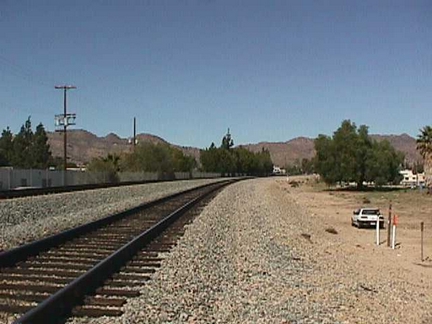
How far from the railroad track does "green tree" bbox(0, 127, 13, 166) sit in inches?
4692

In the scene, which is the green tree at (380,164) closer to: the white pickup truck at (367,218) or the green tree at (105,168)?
the green tree at (105,168)

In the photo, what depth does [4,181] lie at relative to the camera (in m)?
56.7

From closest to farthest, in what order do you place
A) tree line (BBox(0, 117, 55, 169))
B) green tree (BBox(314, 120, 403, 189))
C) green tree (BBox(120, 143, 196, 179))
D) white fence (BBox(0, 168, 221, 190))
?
white fence (BBox(0, 168, 221, 190)) → green tree (BBox(314, 120, 403, 189)) → green tree (BBox(120, 143, 196, 179)) → tree line (BBox(0, 117, 55, 169))

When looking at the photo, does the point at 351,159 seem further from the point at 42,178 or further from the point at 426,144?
the point at 42,178

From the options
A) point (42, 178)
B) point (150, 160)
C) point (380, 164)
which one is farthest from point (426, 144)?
point (42, 178)

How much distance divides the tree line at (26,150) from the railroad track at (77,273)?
380 feet

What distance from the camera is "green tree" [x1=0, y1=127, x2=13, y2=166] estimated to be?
135250 millimetres

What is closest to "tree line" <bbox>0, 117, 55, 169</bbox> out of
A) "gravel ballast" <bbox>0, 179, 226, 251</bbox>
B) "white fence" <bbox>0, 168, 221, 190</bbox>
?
"white fence" <bbox>0, 168, 221, 190</bbox>

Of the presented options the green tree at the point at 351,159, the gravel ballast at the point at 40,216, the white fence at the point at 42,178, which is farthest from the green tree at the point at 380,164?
the gravel ballast at the point at 40,216

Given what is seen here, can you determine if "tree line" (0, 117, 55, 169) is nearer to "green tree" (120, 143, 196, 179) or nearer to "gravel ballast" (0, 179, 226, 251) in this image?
"green tree" (120, 143, 196, 179)

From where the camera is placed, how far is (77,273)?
39.3 feet

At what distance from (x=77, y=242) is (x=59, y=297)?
8.77 m

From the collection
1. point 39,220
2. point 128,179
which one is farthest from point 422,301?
point 128,179

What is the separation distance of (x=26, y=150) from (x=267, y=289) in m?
131
